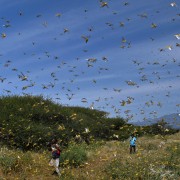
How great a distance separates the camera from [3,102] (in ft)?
127

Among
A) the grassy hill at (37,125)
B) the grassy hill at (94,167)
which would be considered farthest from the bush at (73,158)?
the grassy hill at (37,125)

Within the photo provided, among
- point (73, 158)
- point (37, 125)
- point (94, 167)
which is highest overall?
point (73, 158)

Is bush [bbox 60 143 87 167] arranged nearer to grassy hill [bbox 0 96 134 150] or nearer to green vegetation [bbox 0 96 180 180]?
green vegetation [bbox 0 96 180 180]

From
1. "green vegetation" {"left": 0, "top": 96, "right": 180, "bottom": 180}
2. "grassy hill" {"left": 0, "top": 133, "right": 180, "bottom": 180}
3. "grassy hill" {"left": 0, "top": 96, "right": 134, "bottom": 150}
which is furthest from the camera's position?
"grassy hill" {"left": 0, "top": 96, "right": 134, "bottom": 150}

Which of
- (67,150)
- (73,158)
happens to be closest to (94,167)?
(73,158)

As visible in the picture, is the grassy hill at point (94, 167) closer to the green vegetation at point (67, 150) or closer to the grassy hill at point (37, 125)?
the green vegetation at point (67, 150)

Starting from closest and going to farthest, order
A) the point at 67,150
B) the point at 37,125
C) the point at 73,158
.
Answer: the point at 73,158
the point at 67,150
the point at 37,125

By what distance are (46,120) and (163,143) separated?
35.1ft

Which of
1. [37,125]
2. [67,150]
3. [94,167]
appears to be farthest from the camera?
[37,125]

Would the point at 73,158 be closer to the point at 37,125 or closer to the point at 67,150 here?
the point at 67,150

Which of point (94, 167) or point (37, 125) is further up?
point (94, 167)

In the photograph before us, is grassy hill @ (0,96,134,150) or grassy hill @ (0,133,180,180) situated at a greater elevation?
grassy hill @ (0,133,180,180)

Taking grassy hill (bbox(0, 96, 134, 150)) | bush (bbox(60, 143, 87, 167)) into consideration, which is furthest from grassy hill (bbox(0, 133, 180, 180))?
grassy hill (bbox(0, 96, 134, 150))

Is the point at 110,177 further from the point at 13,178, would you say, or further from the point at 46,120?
the point at 46,120
